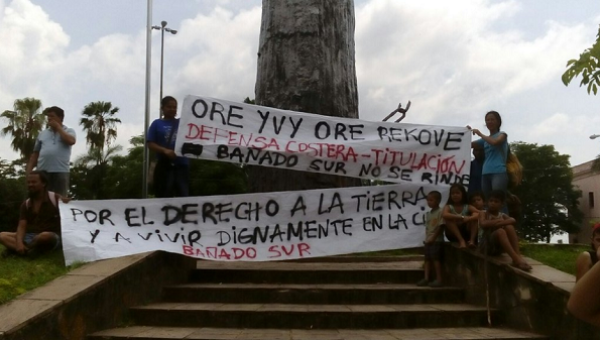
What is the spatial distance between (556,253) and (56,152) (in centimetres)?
540

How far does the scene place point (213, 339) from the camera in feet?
15.7

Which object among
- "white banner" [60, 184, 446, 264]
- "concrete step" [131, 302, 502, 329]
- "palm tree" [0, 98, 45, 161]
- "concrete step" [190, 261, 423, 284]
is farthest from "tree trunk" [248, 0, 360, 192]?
"palm tree" [0, 98, 45, 161]

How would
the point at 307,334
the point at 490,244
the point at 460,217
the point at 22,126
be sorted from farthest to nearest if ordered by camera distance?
1. the point at 22,126
2. the point at 460,217
3. the point at 490,244
4. the point at 307,334

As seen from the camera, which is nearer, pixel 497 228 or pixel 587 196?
pixel 497 228

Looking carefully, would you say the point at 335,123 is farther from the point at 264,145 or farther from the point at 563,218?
the point at 563,218

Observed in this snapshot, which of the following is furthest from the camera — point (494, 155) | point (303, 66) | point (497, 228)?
point (303, 66)

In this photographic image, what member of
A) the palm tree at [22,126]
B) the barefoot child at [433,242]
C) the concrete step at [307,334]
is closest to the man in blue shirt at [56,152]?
the concrete step at [307,334]

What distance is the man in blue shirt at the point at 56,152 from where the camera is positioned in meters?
6.74

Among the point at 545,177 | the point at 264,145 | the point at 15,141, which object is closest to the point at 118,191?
the point at 15,141

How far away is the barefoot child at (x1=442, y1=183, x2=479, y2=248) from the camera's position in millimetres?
6184

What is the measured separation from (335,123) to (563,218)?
123ft

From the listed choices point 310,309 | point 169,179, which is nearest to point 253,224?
point 169,179

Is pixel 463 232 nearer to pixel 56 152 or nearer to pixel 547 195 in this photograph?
pixel 56 152

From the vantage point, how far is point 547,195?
39.7m
